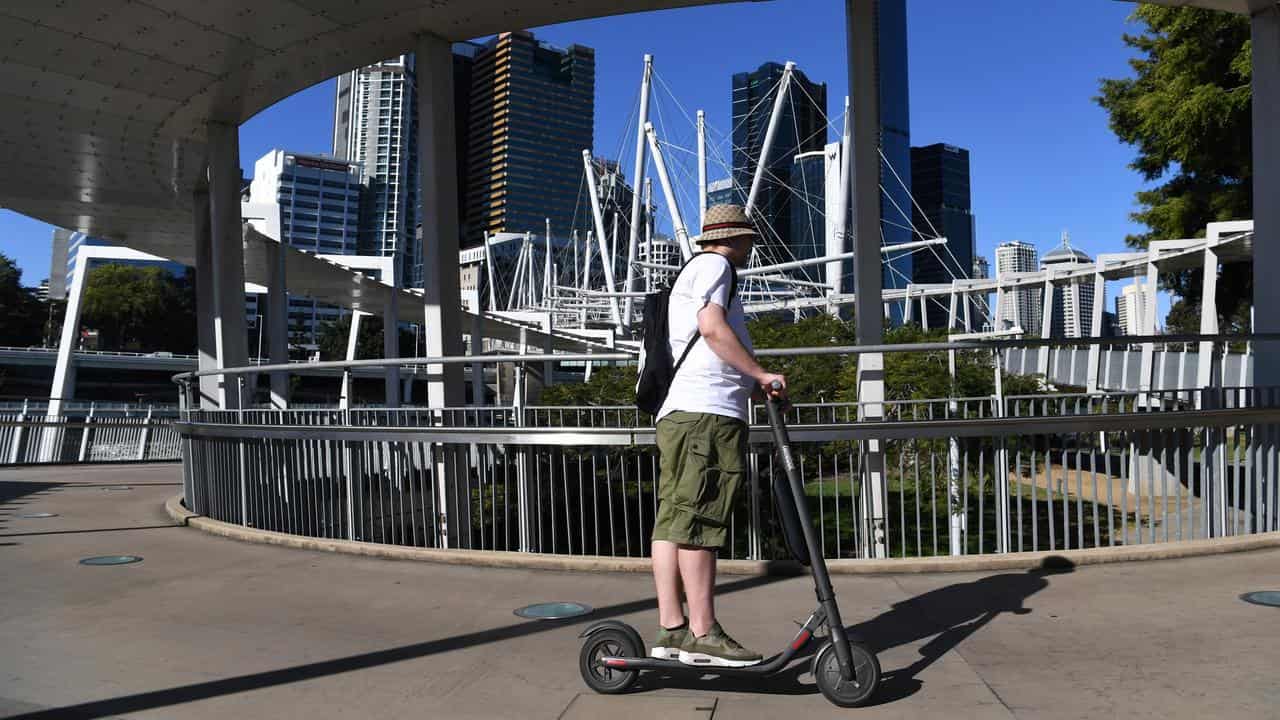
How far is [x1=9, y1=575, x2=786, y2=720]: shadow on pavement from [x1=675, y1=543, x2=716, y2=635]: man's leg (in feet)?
4.48

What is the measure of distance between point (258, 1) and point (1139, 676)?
9.52m

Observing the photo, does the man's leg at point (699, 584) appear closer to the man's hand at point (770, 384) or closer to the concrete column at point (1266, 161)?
the man's hand at point (770, 384)

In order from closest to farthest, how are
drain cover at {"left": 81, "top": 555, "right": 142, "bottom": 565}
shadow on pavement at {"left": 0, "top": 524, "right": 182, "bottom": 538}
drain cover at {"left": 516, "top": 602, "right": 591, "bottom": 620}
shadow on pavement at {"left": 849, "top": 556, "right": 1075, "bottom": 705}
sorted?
1. shadow on pavement at {"left": 849, "top": 556, "right": 1075, "bottom": 705}
2. drain cover at {"left": 516, "top": 602, "right": 591, "bottom": 620}
3. drain cover at {"left": 81, "top": 555, "right": 142, "bottom": 565}
4. shadow on pavement at {"left": 0, "top": 524, "right": 182, "bottom": 538}

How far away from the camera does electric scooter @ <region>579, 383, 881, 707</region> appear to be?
359cm

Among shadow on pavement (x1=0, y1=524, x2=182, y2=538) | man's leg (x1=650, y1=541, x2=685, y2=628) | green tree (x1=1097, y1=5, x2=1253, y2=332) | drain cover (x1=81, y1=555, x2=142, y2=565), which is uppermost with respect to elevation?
green tree (x1=1097, y1=5, x2=1253, y2=332)

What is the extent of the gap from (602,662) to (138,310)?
118 metres

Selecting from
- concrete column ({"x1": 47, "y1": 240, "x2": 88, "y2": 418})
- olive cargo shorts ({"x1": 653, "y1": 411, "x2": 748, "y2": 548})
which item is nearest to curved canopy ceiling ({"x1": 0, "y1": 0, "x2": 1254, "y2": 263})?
olive cargo shorts ({"x1": 653, "y1": 411, "x2": 748, "y2": 548})

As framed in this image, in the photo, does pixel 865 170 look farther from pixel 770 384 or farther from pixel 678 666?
pixel 678 666

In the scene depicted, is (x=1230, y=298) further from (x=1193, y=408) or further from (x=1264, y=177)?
(x=1193, y=408)

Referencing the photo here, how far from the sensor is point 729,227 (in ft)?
13.6

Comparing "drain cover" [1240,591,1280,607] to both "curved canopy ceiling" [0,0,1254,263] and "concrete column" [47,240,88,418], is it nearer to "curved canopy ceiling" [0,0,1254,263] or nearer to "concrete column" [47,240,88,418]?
"curved canopy ceiling" [0,0,1254,263]

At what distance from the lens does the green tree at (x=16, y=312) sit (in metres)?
101

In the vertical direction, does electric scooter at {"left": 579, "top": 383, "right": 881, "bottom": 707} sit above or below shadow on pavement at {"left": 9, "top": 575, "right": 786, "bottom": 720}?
above

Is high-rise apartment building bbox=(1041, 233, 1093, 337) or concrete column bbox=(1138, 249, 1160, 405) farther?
high-rise apartment building bbox=(1041, 233, 1093, 337)
